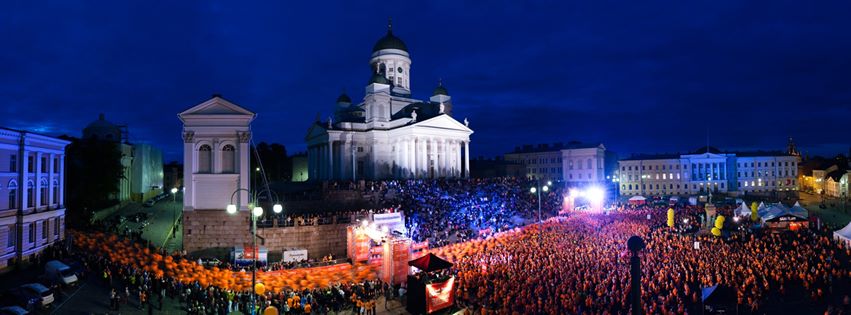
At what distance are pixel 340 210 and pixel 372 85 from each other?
24739 millimetres

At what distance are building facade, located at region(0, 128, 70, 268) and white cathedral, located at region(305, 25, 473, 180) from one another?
104 feet

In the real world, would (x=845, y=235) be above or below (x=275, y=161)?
below

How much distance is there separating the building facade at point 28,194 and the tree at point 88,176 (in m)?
5.63

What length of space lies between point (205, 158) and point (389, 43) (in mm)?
38995

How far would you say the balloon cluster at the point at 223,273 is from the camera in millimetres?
21984

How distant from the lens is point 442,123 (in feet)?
185

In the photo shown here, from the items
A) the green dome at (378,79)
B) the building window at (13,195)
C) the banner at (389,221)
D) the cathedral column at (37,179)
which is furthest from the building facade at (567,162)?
the building window at (13,195)

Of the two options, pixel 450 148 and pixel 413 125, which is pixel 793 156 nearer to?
pixel 450 148

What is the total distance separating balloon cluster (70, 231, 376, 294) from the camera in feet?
72.1

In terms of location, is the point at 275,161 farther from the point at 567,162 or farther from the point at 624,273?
the point at 624,273

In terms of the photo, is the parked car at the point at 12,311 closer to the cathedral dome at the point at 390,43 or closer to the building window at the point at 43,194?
the building window at the point at 43,194

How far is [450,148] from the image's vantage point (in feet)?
194

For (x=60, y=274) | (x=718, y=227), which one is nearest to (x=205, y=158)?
(x=60, y=274)

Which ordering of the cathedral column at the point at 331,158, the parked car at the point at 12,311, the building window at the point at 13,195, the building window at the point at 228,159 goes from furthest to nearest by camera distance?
the cathedral column at the point at 331,158 → the building window at the point at 228,159 → the building window at the point at 13,195 → the parked car at the point at 12,311
